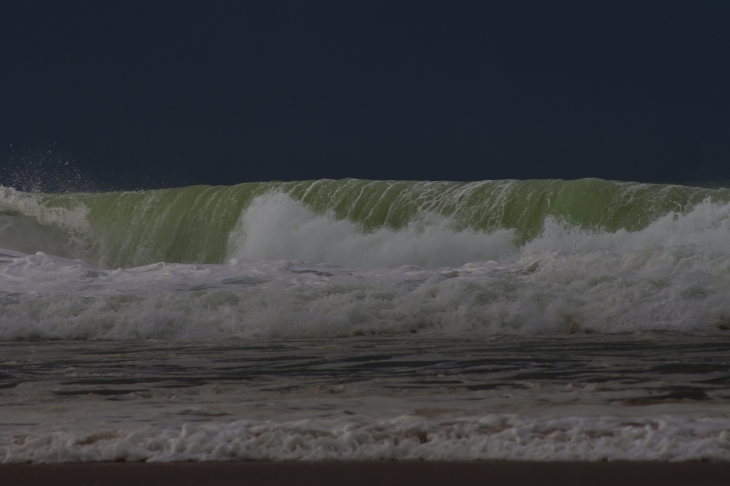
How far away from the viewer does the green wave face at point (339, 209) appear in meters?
13.2

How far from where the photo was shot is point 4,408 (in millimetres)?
3135

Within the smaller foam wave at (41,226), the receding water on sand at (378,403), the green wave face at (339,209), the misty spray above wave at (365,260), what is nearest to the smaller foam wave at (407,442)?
the receding water on sand at (378,403)

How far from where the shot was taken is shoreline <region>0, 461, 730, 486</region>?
196 cm

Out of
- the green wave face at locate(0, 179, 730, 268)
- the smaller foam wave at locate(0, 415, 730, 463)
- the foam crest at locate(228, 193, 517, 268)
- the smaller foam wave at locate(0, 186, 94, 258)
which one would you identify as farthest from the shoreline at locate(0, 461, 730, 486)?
the smaller foam wave at locate(0, 186, 94, 258)

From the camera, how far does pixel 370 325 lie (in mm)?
6863

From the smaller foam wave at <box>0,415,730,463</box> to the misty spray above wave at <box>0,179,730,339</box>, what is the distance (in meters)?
4.25

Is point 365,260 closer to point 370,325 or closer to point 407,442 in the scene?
point 370,325

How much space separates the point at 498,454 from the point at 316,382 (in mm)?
1616

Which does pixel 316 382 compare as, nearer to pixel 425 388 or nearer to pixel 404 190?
pixel 425 388

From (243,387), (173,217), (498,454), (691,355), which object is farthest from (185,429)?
(173,217)

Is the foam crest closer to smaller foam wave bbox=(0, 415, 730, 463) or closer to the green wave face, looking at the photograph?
the green wave face

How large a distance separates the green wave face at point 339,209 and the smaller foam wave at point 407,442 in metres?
10.8

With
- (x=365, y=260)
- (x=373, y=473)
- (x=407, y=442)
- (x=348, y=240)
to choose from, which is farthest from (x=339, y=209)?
A: (x=373, y=473)

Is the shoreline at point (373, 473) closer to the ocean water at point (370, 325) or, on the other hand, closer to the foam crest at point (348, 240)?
the ocean water at point (370, 325)
